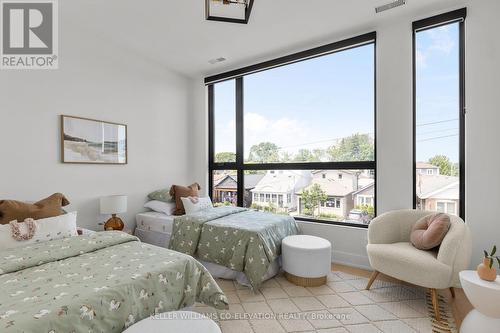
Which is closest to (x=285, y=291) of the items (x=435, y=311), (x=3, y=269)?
(x=435, y=311)

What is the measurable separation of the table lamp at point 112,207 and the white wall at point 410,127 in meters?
2.31

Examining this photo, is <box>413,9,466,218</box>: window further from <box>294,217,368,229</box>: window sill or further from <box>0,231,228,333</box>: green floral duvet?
<box>0,231,228,333</box>: green floral duvet

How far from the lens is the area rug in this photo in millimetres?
1876

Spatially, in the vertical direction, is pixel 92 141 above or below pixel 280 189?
above

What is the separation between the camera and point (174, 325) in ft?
4.04

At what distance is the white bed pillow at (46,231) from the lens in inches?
75.7

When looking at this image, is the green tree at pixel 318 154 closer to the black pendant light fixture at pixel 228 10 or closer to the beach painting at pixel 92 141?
the black pendant light fixture at pixel 228 10

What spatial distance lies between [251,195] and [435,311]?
2.63 m

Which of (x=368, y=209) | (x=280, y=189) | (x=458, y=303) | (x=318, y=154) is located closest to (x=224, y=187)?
(x=280, y=189)

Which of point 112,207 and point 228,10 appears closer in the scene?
point 228,10

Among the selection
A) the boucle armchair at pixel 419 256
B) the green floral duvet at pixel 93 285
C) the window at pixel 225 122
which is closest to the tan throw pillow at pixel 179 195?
the window at pixel 225 122

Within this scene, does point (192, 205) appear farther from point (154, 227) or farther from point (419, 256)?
point (419, 256)

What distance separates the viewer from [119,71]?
3.42m

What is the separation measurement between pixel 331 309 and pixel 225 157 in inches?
112
